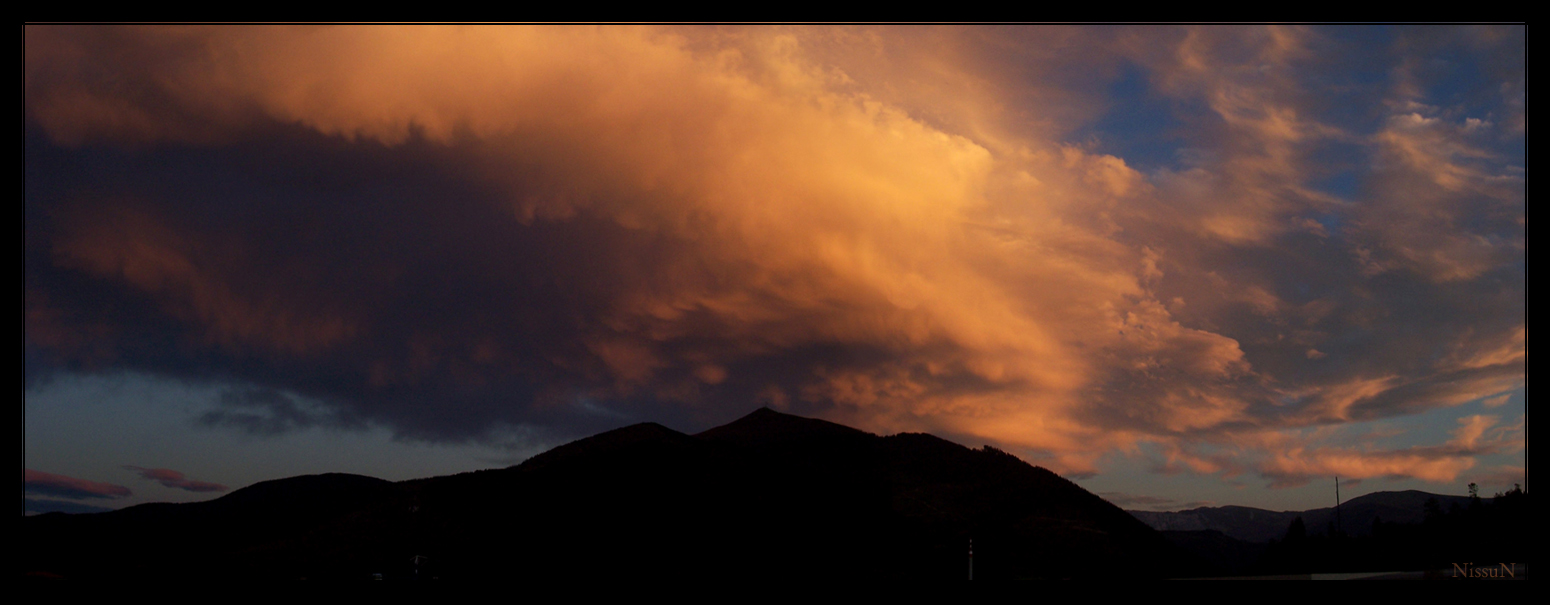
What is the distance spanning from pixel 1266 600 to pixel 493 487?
269 feet

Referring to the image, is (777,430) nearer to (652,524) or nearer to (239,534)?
(652,524)

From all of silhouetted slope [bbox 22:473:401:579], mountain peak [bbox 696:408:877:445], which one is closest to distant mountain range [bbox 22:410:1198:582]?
silhouetted slope [bbox 22:473:401:579]

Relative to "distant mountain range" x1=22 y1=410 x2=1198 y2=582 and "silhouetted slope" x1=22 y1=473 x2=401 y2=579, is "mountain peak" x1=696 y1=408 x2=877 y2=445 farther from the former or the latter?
"silhouetted slope" x1=22 y1=473 x2=401 y2=579

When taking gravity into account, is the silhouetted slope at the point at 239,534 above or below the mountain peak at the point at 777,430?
below

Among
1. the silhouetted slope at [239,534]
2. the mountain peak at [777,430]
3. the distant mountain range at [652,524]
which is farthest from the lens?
the mountain peak at [777,430]

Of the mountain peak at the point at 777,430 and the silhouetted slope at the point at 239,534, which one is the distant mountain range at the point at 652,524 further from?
the mountain peak at the point at 777,430

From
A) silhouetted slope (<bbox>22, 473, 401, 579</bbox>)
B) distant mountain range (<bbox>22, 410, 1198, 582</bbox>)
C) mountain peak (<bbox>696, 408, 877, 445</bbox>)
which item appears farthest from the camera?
mountain peak (<bbox>696, 408, 877, 445</bbox>)

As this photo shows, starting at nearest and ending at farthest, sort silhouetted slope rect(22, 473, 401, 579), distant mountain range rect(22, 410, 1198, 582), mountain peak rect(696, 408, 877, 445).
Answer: distant mountain range rect(22, 410, 1198, 582)
silhouetted slope rect(22, 473, 401, 579)
mountain peak rect(696, 408, 877, 445)

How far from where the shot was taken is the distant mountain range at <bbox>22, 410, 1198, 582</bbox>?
74075mm

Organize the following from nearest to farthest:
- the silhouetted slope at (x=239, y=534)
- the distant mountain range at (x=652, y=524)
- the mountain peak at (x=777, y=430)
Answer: the distant mountain range at (x=652, y=524) < the silhouetted slope at (x=239, y=534) < the mountain peak at (x=777, y=430)

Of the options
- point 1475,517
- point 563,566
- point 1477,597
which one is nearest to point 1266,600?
point 1477,597

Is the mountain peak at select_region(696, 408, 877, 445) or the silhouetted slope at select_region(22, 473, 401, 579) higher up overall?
the mountain peak at select_region(696, 408, 877, 445)

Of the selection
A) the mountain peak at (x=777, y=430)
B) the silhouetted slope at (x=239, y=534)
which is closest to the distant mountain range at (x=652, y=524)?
the silhouetted slope at (x=239, y=534)

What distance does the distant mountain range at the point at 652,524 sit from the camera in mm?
74075
